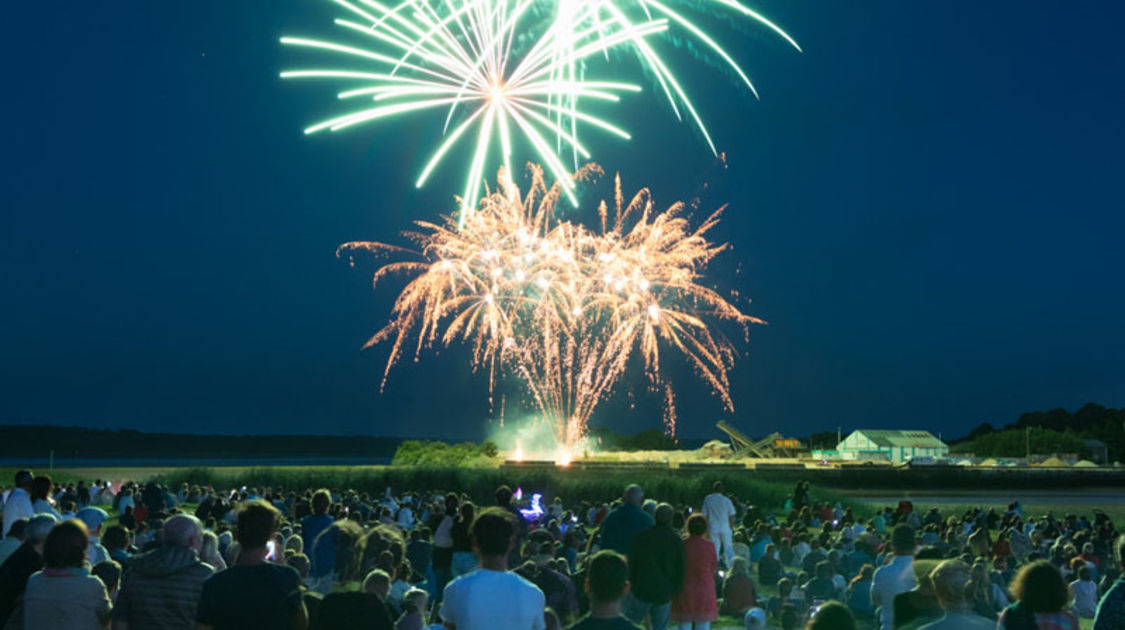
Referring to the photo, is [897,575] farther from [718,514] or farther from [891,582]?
[718,514]

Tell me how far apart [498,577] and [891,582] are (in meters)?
4.61

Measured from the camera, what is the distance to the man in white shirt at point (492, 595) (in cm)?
581

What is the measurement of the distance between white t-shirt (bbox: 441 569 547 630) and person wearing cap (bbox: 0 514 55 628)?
10.3 ft

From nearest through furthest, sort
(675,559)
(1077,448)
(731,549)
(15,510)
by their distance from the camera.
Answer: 1. (675,559)
2. (15,510)
3. (731,549)
4. (1077,448)

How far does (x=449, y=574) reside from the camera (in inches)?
535

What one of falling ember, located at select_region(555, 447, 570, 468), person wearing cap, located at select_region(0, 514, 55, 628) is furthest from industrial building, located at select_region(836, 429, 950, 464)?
person wearing cap, located at select_region(0, 514, 55, 628)

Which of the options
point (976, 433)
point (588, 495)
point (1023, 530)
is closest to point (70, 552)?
point (1023, 530)

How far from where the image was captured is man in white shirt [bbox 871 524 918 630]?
29.1 ft

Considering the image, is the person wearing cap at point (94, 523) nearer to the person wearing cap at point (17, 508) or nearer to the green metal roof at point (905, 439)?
the person wearing cap at point (17, 508)

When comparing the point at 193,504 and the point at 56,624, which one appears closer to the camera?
the point at 56,624

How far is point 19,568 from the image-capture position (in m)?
7.06

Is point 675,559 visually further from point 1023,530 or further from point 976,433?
point 976,433

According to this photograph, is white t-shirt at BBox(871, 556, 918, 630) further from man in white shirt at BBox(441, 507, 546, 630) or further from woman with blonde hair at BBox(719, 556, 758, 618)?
woman with blonde hair at BBox(719, 556, 758, 618)

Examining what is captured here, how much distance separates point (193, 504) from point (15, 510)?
2645 cm
